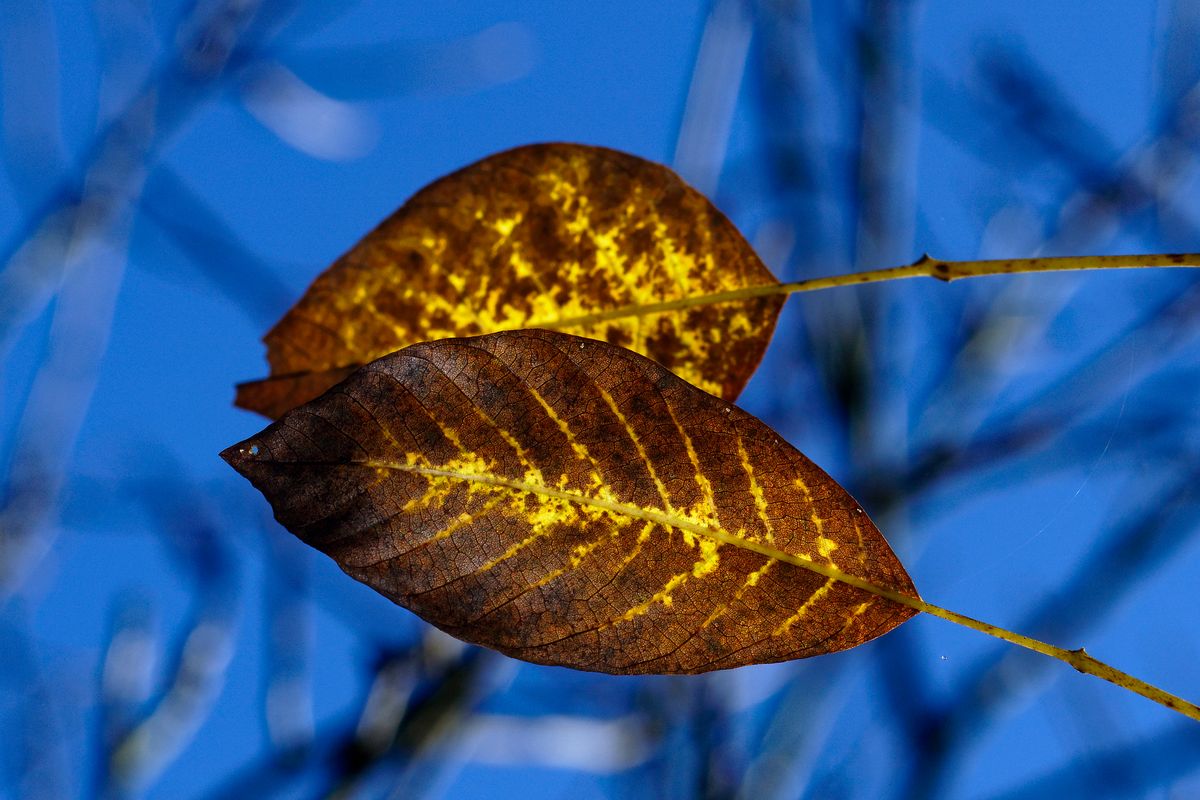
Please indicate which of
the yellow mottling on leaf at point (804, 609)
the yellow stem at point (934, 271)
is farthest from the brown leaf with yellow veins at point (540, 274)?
the yellow mottling on leaf at point (804, 609)

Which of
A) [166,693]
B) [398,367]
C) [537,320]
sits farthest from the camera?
[166,693]

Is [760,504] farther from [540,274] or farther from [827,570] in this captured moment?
[540,274]

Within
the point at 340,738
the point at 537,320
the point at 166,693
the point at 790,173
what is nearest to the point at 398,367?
the point at 537,320

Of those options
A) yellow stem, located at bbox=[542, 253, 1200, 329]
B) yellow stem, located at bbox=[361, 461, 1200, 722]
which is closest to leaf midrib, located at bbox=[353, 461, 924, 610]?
yellow stem, located at bbox=[361, 461, 1200, 722]

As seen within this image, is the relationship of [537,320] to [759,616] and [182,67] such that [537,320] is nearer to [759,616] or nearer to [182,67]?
[759,616]

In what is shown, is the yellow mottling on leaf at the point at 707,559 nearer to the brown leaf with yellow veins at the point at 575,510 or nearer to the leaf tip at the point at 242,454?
the brown leaf with yellow veins at the point at 575,510

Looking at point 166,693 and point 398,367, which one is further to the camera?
point 166,693

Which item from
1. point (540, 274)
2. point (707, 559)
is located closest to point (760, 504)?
point (707, 559)

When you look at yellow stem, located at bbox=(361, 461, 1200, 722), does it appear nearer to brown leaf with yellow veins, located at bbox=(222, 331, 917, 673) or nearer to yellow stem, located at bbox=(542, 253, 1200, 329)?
brown leaf with yellow veins, located at bbox=(222, 331, 917, 673)
